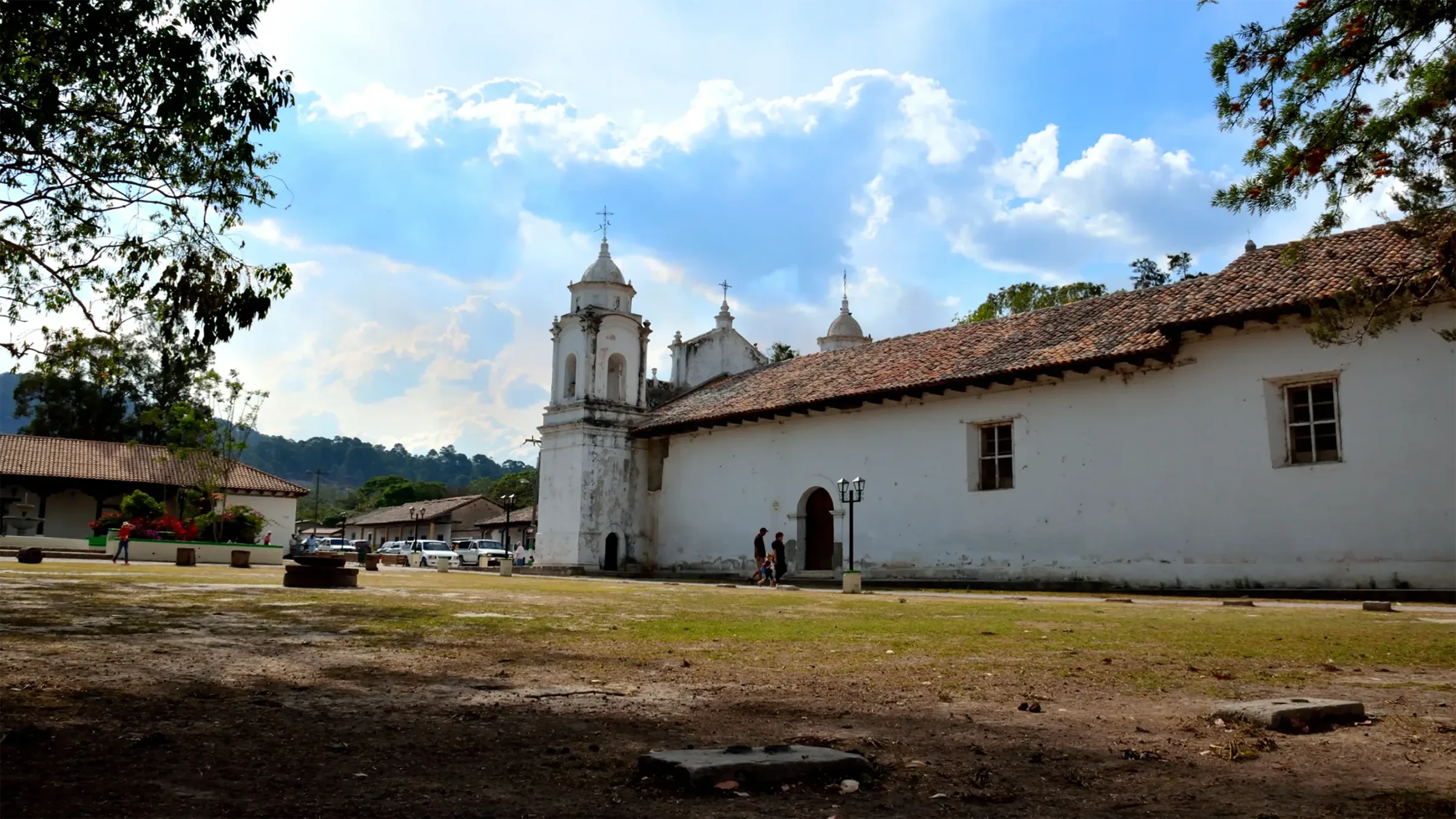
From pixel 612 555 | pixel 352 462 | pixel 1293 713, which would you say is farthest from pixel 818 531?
pixel 352 462

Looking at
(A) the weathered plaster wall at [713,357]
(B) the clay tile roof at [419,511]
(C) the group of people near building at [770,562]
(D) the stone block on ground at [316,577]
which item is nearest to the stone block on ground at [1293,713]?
(D) the stone block on ground at [316,577]

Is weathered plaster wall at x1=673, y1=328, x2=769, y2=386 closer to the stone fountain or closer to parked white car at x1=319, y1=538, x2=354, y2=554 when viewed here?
parked white car at x1=319, y1=538, x2=354, y2=554

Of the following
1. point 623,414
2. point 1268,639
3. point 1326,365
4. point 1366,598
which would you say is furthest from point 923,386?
point 1268,639

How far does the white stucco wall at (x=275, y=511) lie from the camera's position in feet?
141

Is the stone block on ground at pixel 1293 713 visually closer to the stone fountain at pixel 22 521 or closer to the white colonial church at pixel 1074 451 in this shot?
the white colonial church at pixel 1074 451

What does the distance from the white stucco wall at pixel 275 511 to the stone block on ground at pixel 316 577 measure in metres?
32.4

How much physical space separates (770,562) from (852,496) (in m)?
2.58

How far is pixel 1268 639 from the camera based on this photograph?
756 cm

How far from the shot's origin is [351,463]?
171500mm

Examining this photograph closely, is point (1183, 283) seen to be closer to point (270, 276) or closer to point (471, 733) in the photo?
point (270, 276)

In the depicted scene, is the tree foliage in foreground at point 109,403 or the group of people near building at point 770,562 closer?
the group of people near building at point 770,562

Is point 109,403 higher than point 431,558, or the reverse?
point 109,403

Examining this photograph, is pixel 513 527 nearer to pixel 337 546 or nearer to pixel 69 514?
pixel 337 546

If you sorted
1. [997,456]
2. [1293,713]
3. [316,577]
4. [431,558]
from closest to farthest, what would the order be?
[1293,713], [316,577], [997,456], [431,558]
